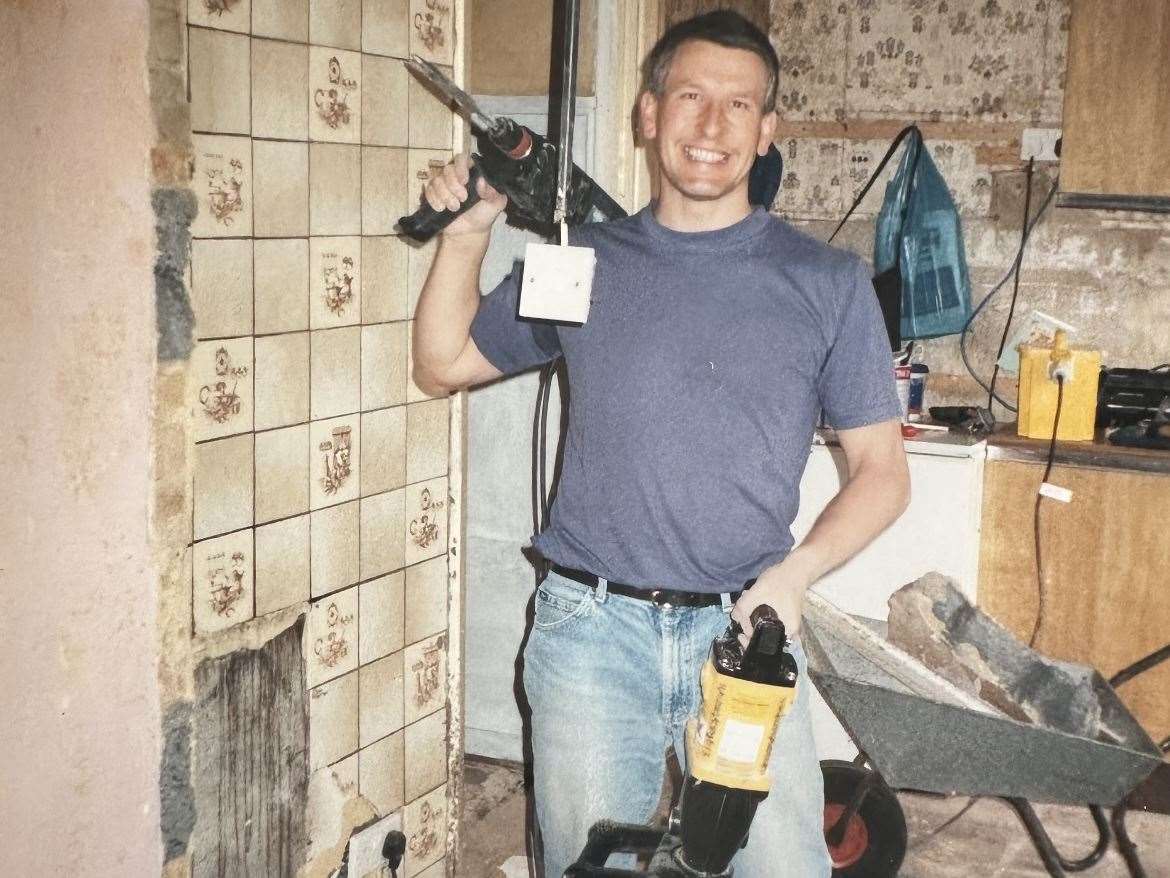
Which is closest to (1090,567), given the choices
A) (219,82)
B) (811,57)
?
(811,57)

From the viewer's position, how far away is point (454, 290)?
75.2 inches

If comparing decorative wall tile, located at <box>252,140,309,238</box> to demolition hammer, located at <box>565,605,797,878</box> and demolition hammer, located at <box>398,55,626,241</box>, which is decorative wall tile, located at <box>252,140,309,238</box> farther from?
demolition hammer, located at <box>565,605,797,878</box>

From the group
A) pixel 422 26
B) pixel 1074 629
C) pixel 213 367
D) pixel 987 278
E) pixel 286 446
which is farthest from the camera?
pixel 987 278

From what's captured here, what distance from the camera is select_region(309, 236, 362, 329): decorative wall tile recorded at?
188cm

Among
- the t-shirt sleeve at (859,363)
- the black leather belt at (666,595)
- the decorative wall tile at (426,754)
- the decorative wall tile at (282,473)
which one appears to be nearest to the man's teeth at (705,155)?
the t-shirt sleeve at (859,363)

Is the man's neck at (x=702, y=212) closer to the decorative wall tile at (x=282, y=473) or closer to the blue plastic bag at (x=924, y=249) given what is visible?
the decorative wall tile at (x=282, y=473)

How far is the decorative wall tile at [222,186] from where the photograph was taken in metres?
1.67

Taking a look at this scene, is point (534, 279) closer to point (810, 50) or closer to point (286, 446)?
point (286, 446)

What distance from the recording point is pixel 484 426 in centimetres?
310

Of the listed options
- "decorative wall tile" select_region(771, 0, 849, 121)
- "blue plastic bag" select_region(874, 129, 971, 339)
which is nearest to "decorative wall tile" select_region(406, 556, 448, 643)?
"blue plastic bag" select_region(874, 129, 971, 339)

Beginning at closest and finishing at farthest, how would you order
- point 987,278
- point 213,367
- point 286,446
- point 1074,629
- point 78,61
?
point 78,61 < point 213,367 < point 286,446 < point 1074,629 < point 987,278

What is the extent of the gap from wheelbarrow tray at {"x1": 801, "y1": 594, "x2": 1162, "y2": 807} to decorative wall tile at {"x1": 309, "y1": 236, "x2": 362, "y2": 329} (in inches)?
35.5

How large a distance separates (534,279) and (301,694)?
775 millimetres

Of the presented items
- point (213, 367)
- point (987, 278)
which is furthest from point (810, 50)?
point (213, 367)
